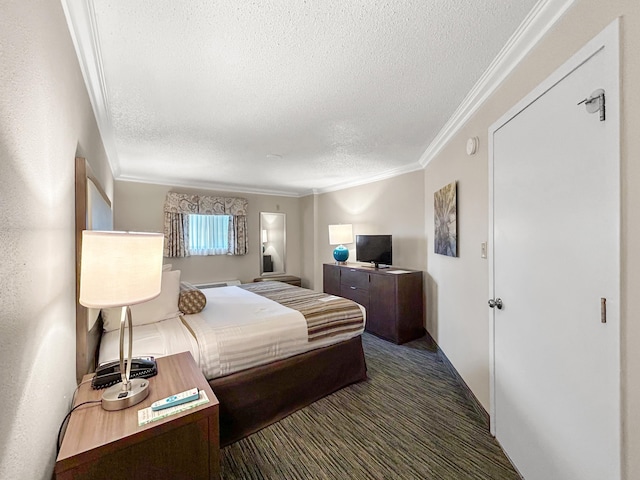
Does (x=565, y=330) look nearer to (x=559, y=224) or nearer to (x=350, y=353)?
(x=559, y=224)

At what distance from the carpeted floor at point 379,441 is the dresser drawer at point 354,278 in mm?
1570

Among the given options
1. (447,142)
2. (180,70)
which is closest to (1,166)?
(180,70)

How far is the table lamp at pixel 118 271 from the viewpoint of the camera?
98 centimetres

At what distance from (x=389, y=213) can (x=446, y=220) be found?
1612mm

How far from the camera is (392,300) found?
3.53 m

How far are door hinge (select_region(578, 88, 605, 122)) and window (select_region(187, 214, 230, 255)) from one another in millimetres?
5093

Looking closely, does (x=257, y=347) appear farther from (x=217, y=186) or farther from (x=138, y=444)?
(x=217, y=186)

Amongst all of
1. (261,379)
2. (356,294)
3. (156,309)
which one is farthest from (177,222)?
(261,379)

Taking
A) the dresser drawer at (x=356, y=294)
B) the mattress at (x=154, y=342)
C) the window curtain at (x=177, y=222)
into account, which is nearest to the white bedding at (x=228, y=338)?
the mattress at (x=154, y=342)

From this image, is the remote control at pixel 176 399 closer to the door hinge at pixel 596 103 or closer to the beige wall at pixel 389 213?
the door hinge at pixel 596 103

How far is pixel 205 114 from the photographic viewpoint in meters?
2.30

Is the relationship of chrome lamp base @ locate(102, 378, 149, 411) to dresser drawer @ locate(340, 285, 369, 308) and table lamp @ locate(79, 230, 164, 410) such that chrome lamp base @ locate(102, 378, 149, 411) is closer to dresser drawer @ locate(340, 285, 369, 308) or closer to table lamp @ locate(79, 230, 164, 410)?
table lamp @ locate(79, 230, 164, 410)

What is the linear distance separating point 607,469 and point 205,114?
3050 mm

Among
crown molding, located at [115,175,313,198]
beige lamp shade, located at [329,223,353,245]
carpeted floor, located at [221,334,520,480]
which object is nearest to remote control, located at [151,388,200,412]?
carpeted floor, located at [221,334,520,480]
